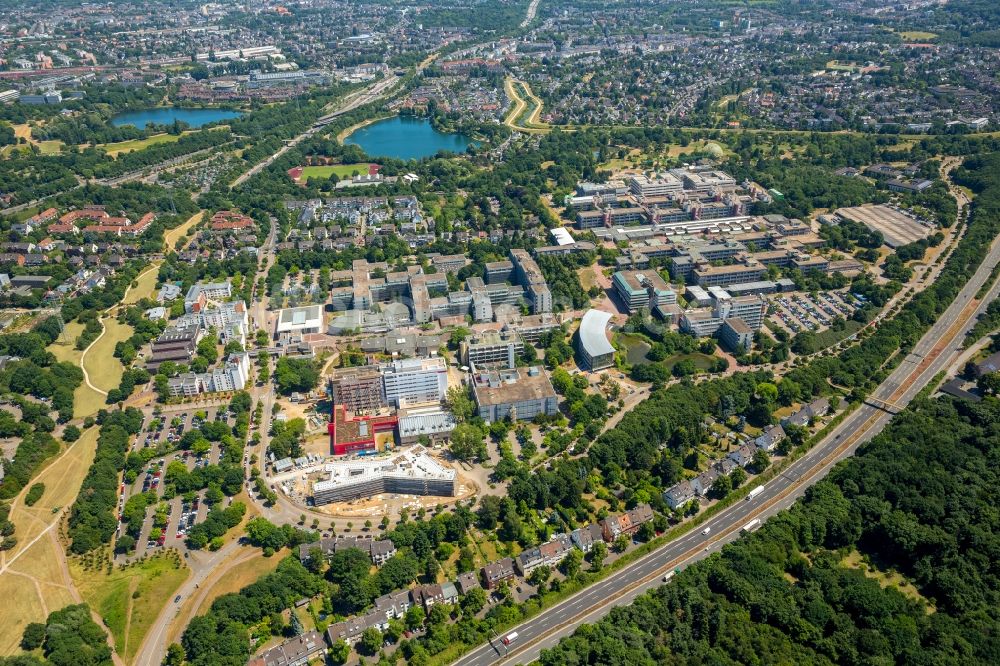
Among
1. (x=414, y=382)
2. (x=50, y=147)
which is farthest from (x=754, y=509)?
(x=50, y=147)

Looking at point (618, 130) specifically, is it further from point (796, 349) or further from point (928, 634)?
point (928, 634)

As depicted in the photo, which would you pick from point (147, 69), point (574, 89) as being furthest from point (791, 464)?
point (147, 69)

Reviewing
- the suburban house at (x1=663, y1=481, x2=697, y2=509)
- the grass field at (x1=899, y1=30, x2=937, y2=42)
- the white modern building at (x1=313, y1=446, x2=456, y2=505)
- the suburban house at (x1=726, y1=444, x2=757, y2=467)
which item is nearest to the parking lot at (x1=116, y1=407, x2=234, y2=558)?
the white modern building at (x1=313, y1=446, x2=456, y2=505)

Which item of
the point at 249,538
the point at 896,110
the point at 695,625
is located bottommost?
the point at 249,538

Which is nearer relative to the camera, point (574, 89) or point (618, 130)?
point (618, 130)

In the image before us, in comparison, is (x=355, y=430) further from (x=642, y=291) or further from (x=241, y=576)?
(x=642, y=291)

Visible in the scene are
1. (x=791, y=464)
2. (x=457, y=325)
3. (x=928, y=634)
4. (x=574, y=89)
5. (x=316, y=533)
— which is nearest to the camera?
(x=928, y=634)

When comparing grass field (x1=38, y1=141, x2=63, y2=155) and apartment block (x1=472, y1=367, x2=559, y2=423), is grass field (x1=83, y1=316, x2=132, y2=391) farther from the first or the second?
grass field (x1=38, y1=141, x2=63, y2=155)

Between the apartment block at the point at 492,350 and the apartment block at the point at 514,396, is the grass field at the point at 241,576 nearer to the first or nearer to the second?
the apartment block at the point at 514,396
